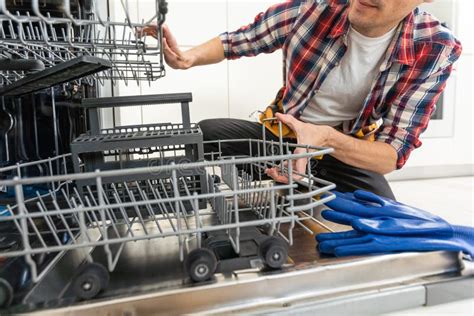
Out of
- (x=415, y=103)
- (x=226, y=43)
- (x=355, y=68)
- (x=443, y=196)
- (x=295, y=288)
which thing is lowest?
(x=443, y=196)

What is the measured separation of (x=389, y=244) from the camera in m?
0.40

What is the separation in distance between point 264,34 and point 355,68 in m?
0.34

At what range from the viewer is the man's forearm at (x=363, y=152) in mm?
910

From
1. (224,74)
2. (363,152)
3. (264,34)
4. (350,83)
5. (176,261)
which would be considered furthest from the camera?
(224,74)

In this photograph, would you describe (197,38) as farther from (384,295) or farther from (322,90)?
A: (384,295)

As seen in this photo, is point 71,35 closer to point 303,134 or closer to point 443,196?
point 303,134

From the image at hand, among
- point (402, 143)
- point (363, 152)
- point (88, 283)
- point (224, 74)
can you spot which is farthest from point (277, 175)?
point (224, 74)

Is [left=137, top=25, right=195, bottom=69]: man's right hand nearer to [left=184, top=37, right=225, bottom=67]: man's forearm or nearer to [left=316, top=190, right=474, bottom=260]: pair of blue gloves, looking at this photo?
[left=184, top=37, right=225, bottom=67]: man's forearm

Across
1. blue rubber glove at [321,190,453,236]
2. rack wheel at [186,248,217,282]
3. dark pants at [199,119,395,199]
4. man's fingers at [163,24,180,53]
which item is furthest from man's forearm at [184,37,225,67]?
rack wheel at [186,248,217,282]

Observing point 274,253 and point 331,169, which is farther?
point 331,169

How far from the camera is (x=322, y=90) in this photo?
1.08 m

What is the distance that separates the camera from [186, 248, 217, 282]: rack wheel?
0.34m

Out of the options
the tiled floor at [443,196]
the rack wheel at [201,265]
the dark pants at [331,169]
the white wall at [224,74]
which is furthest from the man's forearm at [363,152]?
the white wall at [224,74]

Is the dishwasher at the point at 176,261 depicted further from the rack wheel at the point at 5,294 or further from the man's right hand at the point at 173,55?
the man's right hand at the point at 173,55
